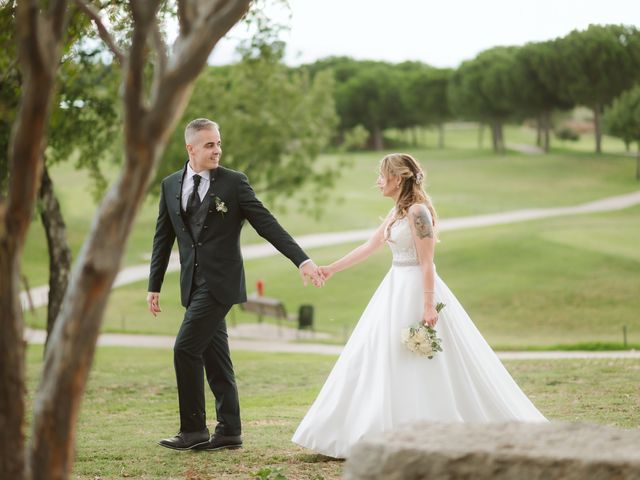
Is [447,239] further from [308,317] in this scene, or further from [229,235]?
[229,235]

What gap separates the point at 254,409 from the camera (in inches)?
396

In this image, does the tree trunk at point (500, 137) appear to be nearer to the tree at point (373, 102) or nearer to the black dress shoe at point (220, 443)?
the tree at point (373, 102)

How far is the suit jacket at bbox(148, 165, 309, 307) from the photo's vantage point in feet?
23.5

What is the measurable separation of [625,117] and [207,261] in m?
33.9

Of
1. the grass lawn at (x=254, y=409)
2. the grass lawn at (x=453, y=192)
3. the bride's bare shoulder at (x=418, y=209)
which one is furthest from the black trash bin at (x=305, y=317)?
the grass lawn at (x=453, y=192)

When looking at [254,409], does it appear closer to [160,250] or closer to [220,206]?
[160,250]

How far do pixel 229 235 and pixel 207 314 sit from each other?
2.02ft

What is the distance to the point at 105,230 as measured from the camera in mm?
3488

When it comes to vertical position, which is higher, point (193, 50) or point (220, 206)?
point (193, 50)

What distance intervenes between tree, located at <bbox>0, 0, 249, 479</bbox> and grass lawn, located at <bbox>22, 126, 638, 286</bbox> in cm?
3324

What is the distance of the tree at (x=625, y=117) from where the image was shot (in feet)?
121

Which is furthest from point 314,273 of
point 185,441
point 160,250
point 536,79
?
point 536,79

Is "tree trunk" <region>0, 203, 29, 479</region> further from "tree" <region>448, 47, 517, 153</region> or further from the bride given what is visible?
"tree" <region>448, 47, 517, 153</region>

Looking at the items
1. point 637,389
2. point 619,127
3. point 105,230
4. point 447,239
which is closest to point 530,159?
point 619,127
